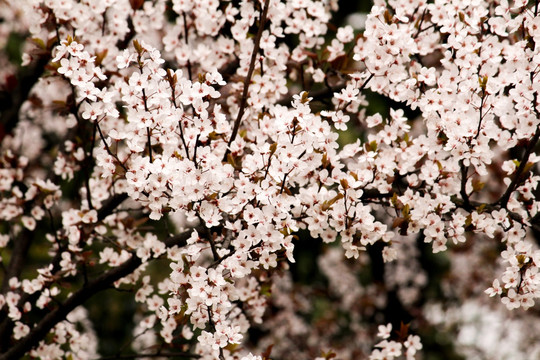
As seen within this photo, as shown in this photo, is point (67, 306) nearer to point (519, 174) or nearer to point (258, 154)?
point (258, 154)

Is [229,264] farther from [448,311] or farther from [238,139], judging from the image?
[448,311]

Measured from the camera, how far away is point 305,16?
12.9 feet

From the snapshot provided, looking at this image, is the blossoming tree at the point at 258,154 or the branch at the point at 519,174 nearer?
the blossoming tree at the point at 258,154

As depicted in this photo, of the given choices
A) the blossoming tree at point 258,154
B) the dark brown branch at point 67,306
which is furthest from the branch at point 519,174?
the dark brown branch at point 67,306

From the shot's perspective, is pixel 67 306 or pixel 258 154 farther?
pixel 67 306

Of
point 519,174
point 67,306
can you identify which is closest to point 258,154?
point 519,174

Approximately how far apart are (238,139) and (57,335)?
187 cm

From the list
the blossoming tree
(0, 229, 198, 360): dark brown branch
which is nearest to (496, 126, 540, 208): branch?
the blossoming tree

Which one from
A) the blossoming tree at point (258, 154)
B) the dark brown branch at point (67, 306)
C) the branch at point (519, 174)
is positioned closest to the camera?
the blossoming tree at point (258, 154)

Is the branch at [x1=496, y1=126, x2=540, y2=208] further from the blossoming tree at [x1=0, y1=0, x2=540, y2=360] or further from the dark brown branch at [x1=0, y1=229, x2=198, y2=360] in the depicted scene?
the dark brown branch at [x1=0, y1=229, x2=198, y2=360]

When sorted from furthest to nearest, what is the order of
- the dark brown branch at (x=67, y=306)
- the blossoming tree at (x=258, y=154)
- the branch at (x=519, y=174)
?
the dark brown branch at (x=67, y=306) → the branch at (x=519, y=174) → the blossoming tree at (x=258, y=154)

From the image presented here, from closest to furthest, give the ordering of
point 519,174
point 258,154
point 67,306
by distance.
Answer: point 258,154, point 519,174, point 67,306

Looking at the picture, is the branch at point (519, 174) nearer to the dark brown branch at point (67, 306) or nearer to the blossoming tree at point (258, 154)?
the blossoming tree at point (258, 154)

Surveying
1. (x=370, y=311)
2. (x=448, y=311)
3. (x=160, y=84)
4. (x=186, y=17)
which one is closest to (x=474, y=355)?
(x=448, y=311)
